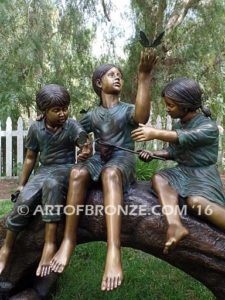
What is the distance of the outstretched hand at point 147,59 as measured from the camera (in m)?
2.37

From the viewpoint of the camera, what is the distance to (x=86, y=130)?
2848 millimetres

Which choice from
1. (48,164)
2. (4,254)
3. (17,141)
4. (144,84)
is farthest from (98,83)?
(17,141)

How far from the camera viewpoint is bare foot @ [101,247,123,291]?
2.19 meters

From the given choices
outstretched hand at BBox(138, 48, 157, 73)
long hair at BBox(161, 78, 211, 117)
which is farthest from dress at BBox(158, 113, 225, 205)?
outstretched hand at BBox(138, 48, 157, 73)

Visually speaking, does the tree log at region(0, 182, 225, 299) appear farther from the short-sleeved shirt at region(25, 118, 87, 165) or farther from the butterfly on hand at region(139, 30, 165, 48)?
the butterfly on hand at region(139, 30, 165, 48)

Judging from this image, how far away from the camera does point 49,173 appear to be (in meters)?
2.79

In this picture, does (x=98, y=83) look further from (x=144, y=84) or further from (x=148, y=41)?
(x=148, y=41)

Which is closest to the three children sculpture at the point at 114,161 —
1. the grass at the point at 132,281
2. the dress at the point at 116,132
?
the dress at the point at 116,132

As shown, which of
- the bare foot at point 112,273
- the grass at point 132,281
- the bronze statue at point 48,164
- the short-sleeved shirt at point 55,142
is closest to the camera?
the bare foot at point 112,273

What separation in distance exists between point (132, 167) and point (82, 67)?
20.7ft

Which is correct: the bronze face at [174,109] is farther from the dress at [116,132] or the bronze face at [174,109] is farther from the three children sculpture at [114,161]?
the dress at [116,132]

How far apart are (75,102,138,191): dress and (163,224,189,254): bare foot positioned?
401 mm

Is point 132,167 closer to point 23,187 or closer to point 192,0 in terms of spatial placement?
point 23,187

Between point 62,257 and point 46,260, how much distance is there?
151 mm
